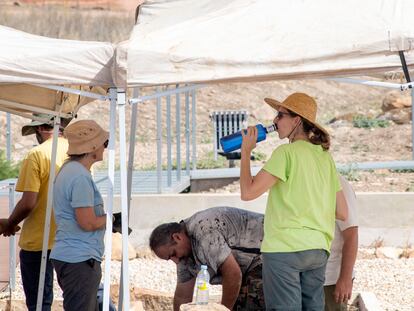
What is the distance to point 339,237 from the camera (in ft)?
18.9

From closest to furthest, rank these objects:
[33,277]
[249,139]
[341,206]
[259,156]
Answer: [249,139] < [341,206] < [33,277] < [259,156]

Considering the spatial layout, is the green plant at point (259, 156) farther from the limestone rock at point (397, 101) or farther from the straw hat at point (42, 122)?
the straw hat at point (42, 122)

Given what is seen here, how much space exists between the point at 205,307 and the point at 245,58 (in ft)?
4.21

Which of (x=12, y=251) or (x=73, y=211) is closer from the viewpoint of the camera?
(x=73, y=211)

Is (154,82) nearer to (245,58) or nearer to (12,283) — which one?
(245,58)

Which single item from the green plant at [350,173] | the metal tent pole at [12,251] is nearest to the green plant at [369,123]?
the green plant at [350,173]

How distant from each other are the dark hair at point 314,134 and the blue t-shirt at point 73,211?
1.20 meters

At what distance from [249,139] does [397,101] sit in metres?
21.6

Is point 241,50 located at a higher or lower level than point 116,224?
higher

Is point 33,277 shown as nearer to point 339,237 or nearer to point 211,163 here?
point 339,237

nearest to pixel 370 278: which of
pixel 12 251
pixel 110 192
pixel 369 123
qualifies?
pixel 12 251

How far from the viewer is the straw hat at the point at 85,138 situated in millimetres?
5648

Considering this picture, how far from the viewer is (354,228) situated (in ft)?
18.5

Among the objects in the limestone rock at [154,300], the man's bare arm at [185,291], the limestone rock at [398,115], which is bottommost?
the limestone rock at [154,300]
